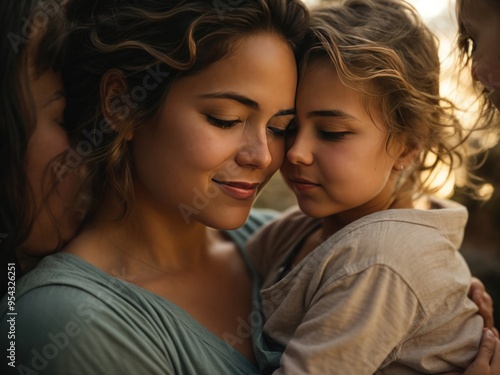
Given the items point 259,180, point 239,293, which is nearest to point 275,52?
point 259,180

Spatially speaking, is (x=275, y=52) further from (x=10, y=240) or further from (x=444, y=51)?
(x=10, y=240)

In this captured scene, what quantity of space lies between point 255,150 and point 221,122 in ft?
0.47

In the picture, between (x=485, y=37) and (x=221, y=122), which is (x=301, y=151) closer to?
(x=221, y=122)

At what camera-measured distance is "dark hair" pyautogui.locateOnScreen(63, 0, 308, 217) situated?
1.84 m

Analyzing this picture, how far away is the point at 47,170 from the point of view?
1.90 meters

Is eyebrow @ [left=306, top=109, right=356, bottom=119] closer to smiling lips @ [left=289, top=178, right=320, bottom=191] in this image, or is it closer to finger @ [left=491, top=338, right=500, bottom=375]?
smiling lips @ [left=289, top=178, right=320, bottom=191]

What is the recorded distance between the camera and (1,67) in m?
1.76

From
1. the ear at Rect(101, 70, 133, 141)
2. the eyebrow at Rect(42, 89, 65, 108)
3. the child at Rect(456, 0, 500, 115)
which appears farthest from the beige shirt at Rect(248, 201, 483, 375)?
the eyebrow at Rect(42, 89, 65, 108)

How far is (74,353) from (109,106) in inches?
32.8

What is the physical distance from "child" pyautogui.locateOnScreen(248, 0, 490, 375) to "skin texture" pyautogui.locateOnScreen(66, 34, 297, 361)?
14cm

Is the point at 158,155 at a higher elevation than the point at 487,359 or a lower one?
higher

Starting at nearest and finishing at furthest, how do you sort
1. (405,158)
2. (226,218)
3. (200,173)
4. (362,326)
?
1. (362,326)
2. (200,173)
3. (226,218)
4. (405,158)

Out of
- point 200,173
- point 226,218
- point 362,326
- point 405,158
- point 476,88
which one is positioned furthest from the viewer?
point 476,88

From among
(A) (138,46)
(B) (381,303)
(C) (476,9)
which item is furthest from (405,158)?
(A) (138,46)
